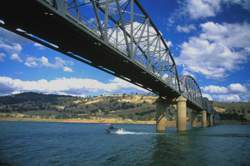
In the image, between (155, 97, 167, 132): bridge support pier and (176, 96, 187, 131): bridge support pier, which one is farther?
(155, 97, 167, 132): bridge support pier

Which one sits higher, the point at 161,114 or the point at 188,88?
the point at 188,88

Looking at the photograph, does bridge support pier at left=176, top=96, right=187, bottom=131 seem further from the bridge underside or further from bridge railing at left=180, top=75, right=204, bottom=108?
the bridge underside

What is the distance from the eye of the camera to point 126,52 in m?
43.9

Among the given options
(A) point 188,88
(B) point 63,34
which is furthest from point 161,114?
(B) point 63,34

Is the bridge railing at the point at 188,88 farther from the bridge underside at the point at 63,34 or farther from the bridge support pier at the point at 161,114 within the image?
the bridge underside at the point at 63,34

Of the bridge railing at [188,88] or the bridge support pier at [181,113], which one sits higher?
the bridge railing at [188,88]

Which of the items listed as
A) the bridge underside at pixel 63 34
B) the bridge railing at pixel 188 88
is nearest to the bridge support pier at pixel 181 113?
the bridge railing at pixel 188 88

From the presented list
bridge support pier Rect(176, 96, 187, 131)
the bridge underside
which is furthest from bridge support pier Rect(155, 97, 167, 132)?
the bridge underside

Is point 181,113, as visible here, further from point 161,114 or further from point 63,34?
point 63,34

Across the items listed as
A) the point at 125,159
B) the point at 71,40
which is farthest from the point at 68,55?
the point at 125,159

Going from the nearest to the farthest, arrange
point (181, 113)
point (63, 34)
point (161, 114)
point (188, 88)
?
point (63, 34) < point (181, 113) < point (161, 114) < point (188, 88)

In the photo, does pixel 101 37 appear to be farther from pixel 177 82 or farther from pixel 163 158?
pixel 177 82

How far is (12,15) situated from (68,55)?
11767 mm

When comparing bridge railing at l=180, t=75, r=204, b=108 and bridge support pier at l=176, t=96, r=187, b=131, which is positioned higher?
bridge railing at l=180, t=75, r=204, b=108
